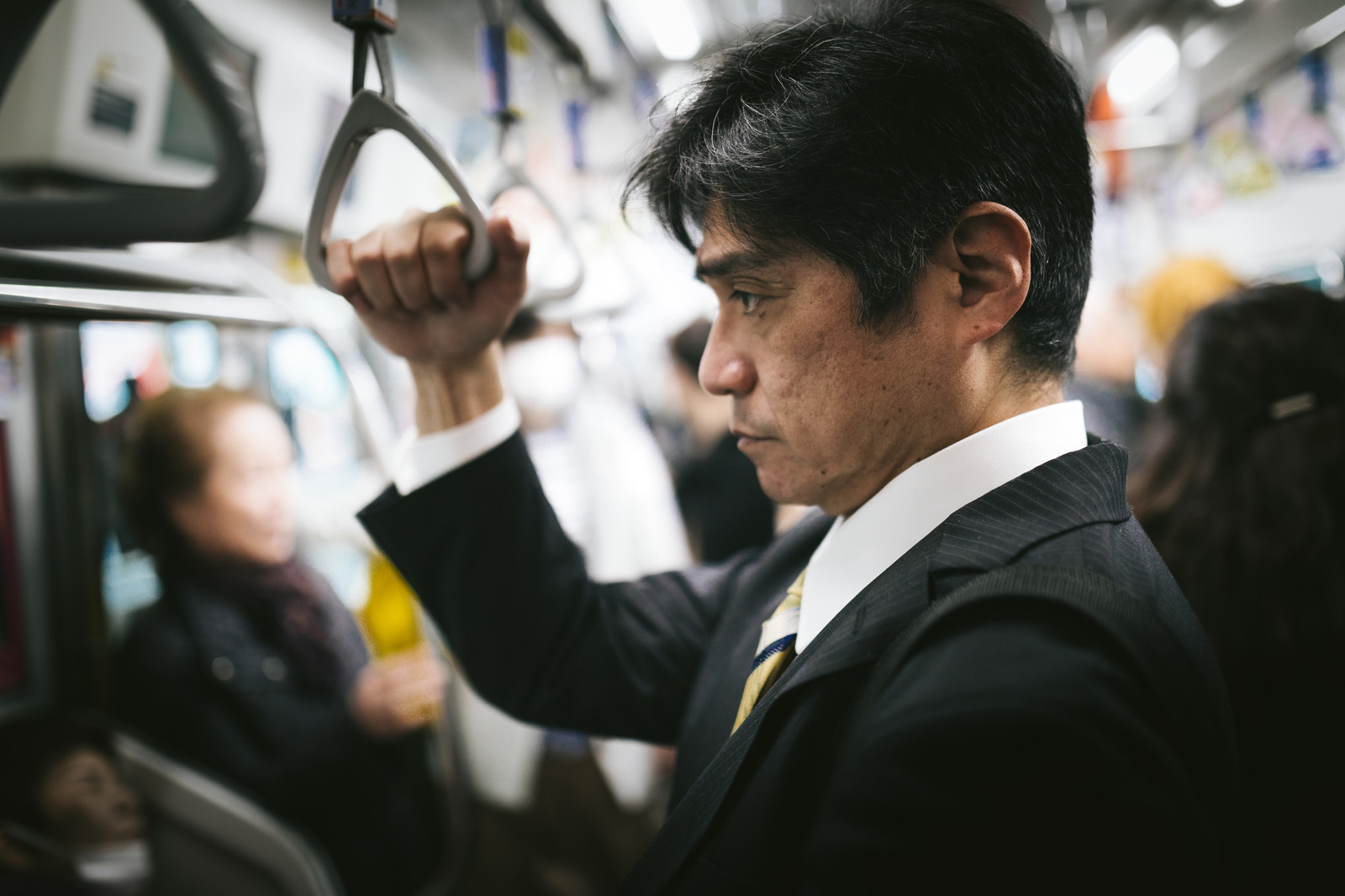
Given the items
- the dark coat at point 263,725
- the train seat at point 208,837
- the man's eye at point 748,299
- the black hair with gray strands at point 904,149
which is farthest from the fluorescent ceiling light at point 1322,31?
the train seat at point 208,837

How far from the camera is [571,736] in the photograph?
8.16ft

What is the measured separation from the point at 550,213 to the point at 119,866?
1.43 m

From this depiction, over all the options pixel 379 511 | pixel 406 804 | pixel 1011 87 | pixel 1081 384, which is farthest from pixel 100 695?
pixel 1081 384

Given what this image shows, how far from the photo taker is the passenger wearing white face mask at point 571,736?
100 inches

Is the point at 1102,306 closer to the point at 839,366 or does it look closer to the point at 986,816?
the point at 839,366

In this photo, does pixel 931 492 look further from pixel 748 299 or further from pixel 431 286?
pixel 431 286

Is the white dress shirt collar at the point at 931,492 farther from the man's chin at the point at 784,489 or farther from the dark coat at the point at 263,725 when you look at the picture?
the dark coat at the point at 263,725

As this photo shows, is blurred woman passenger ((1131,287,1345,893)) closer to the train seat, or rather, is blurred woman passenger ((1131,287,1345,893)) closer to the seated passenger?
the train seat

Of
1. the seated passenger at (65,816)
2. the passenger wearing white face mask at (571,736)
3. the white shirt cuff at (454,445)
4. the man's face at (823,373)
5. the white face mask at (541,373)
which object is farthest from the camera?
the white face mask at (541,373)

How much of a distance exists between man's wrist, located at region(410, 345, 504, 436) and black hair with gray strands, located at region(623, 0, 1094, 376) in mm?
366

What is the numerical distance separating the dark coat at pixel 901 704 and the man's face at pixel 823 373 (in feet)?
0.38

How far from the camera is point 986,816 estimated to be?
0.51 meters

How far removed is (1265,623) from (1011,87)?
1.01m

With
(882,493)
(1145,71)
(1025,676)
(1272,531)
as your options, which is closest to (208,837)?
(882,493)
